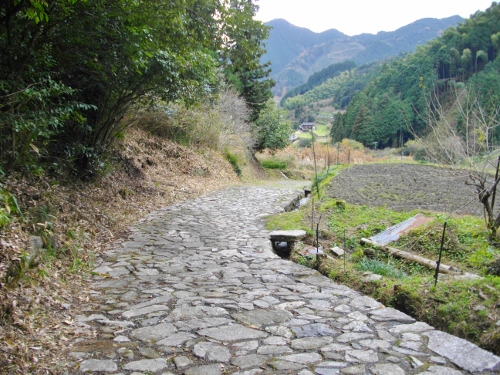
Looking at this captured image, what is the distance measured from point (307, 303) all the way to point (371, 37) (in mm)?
206823

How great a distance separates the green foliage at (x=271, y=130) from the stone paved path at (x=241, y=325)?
791 inches

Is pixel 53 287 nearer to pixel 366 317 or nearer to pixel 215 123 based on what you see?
pixel 366 317

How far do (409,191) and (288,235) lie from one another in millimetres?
5777

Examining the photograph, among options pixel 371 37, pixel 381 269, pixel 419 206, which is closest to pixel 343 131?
pixel 419 206

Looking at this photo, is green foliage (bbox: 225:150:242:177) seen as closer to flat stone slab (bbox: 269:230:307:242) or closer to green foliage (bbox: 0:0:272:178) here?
green foliage (bbox: 0:0:272:178)

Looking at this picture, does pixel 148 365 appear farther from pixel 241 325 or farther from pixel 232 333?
pixel 241 325

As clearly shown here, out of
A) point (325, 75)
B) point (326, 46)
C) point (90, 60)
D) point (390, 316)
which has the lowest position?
point (390, 316)

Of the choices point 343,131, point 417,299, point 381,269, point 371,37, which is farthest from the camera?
point 371,37

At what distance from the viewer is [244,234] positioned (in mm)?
6668

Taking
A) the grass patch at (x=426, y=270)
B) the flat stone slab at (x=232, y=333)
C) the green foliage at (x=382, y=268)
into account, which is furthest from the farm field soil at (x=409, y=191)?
the flat stone slab at (x=232, y=333)

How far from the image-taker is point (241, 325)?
3.13 m

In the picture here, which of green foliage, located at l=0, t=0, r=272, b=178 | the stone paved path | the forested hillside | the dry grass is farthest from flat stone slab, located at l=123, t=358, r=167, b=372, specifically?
the forested hillside

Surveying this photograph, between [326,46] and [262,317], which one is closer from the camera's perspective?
[262,317]

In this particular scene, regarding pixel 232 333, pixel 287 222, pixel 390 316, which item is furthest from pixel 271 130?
pixel 232 333
